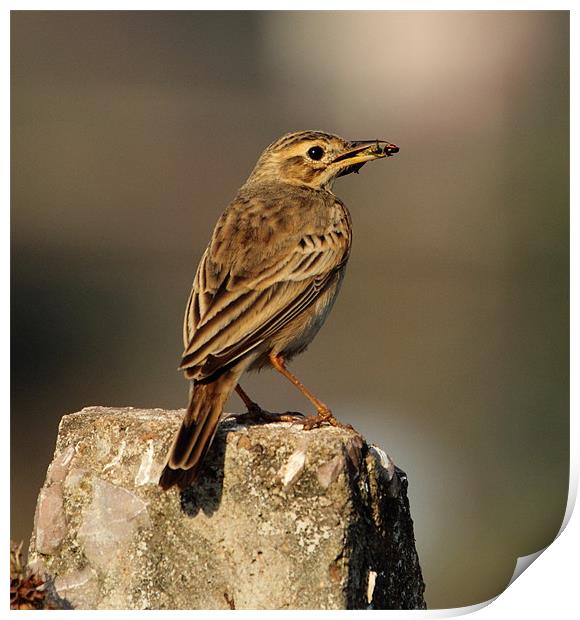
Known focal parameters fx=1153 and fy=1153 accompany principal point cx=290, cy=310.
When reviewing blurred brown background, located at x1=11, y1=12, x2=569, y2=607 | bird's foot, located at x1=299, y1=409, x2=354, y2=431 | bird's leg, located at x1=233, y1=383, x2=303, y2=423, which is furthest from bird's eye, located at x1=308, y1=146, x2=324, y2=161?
bird's foot, located at x1=299, y1=409, x2=354, y2=431

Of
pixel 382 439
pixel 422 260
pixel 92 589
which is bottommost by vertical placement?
pixel 92 589

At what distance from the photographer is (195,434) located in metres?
4.56

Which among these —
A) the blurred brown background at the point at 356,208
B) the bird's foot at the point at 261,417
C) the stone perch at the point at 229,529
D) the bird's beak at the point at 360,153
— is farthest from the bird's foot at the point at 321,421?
the bird's beak at the point at 360,153

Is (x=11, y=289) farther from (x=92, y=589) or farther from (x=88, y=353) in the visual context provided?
(x=88, y=353)

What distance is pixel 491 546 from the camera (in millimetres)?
5781

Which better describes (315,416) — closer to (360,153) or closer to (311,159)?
(360,153)

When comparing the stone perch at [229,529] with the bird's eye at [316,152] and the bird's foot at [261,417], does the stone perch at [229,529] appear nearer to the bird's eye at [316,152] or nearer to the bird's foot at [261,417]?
the bird's foot at [261,417]

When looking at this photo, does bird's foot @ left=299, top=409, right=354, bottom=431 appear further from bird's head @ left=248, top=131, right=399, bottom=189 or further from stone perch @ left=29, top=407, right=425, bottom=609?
bird's head @ left=248, top=131, right=399, bottom=189

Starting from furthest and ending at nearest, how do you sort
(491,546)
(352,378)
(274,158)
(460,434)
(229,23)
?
1. (352,378)
2. (460,434)
3. (274,158)
4. (491,546)
5. (229,23)

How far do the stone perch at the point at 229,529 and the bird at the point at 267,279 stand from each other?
0.63 ft

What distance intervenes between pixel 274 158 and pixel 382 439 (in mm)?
1824

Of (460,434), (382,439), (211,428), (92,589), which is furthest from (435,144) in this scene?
(92,589)

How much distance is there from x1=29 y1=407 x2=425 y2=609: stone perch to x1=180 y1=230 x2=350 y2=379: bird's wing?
0.43m

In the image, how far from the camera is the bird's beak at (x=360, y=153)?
6461 millimetres
